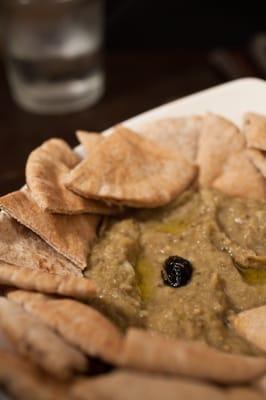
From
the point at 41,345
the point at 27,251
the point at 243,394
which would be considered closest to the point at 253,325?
the point at 243,394

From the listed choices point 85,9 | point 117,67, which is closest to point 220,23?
point 117,67

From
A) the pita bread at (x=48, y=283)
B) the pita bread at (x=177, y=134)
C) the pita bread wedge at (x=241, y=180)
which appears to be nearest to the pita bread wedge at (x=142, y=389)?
the pita bread at (x=48, y=283)

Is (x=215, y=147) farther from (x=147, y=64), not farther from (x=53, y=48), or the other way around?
(x=147, y=64)

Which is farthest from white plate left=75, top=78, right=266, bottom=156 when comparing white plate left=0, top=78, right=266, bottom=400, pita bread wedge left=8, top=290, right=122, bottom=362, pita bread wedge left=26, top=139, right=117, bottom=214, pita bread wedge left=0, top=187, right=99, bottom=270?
pita bread wedge left=8, top=290, right=122, bottom=362

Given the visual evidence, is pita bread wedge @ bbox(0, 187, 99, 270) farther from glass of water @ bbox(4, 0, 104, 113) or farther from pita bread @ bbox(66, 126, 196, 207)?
glass of water @ bbox(4, 0, 104, 113)

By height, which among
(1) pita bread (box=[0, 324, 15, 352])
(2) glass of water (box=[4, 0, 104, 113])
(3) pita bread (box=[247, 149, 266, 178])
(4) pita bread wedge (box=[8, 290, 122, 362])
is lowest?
(2) glass of water (box=[4, 0, 104, 113])

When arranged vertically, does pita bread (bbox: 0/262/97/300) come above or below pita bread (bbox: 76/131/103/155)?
above

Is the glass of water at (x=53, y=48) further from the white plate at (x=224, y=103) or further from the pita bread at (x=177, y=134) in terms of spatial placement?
the pita bread at (x=177, y=134)

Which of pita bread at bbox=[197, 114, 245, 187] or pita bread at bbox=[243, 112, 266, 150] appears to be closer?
pita bread at bbox=[243, 112, 266, 150]
